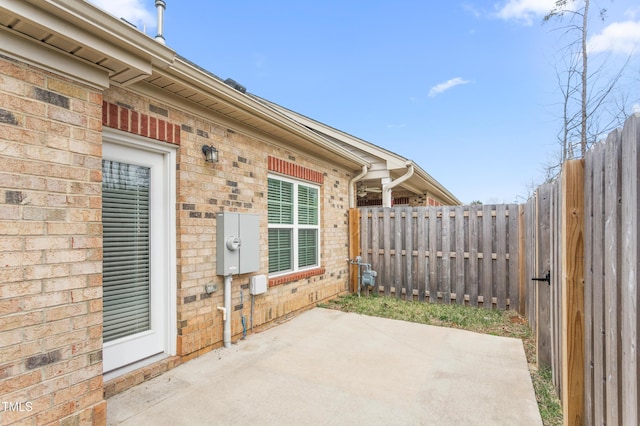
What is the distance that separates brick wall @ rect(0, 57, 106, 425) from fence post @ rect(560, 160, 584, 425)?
127 inches

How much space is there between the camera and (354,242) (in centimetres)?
729

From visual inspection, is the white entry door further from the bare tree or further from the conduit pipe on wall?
the bare tree

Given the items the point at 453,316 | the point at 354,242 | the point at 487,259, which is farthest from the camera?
the point at 354,242

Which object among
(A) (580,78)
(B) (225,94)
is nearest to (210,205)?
(B) (225,94)

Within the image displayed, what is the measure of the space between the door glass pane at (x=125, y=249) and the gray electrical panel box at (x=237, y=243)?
81 cm

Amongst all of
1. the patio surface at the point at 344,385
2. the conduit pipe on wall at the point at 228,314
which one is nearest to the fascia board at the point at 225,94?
the conduit pipe on wall at the point at 228,314

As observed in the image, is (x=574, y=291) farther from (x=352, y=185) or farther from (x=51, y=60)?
(x=352, y=185)

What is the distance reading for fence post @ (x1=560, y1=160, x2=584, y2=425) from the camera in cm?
208

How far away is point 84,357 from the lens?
233 cm

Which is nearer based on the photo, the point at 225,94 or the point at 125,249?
the point at 125,249

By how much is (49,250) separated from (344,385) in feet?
8.61

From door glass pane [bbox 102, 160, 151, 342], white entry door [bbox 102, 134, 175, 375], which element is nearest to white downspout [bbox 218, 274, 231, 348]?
white entry door [bbox 102, 134, 175, 375]

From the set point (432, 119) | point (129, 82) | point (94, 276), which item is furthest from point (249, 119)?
point (432, 119)

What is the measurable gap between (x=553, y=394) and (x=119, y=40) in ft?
14.9
